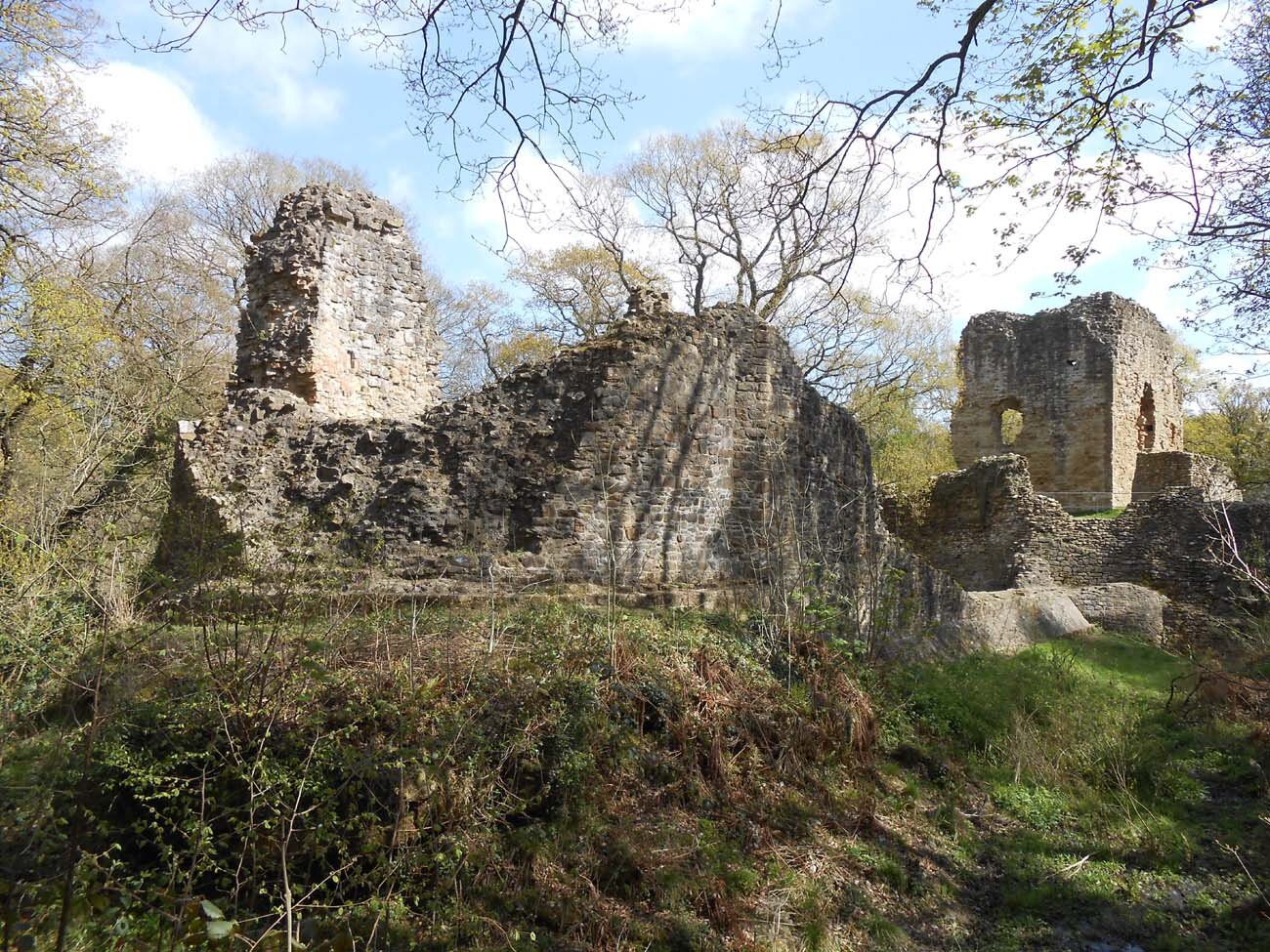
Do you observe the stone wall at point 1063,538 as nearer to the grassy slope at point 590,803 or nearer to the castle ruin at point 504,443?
the castle ruin at point 504,443

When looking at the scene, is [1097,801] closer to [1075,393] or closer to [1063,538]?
[1063,538]

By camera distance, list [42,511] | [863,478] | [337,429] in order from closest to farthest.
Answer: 1. [42,511]
2. [337,429]
3. [863,478]

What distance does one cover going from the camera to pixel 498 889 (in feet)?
16.4

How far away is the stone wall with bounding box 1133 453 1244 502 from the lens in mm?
20672

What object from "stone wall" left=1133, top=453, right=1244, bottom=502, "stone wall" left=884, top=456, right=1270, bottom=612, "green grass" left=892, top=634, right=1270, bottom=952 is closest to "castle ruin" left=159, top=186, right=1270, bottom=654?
"stone wall" left=884, top=456, right=1270, bottom=612

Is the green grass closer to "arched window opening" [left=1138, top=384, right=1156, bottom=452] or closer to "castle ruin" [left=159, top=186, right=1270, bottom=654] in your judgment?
"castle ruin" [left=159, top=186, right=1270, bottom=654]

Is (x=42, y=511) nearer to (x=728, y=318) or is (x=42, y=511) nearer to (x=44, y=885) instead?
(x=44, y=885)

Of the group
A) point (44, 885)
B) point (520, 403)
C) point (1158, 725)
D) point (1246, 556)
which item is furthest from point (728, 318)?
point (1246, 556)

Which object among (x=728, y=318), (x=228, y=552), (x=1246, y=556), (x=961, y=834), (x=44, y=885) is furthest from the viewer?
(x=1246, y=556)

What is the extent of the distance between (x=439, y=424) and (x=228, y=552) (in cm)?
307

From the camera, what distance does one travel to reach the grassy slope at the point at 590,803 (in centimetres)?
457

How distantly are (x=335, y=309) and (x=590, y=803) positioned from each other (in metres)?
7.82

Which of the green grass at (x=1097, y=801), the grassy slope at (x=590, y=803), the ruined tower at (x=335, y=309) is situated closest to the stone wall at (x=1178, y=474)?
the green grass at (x=1097, y=801)

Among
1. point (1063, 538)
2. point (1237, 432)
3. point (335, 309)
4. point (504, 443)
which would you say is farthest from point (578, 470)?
point (1237, 432)
